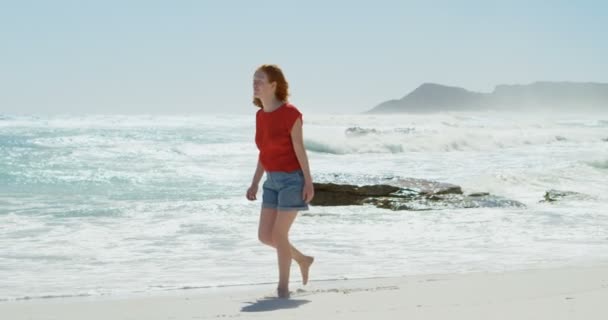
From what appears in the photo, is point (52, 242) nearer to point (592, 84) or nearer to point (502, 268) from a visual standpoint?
point (502, 268)

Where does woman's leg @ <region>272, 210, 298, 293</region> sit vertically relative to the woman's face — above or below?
below

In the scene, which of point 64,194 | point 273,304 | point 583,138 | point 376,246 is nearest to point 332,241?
point 376,246

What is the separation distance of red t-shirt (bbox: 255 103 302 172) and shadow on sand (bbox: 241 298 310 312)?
0.80 meters

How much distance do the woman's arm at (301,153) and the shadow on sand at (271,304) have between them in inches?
24.8

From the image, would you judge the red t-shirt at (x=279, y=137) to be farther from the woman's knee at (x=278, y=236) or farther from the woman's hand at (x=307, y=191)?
the woman's knee at (x=278, y=236)

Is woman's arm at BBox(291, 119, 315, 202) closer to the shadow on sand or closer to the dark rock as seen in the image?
the shadow on sand

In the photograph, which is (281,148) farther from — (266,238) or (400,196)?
(400,196)

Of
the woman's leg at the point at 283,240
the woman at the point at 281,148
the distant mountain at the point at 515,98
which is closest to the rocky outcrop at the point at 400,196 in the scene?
the woman's leg at the point at 283,240

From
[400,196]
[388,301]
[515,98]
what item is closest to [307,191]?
[388,301]

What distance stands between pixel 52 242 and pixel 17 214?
3.38 m

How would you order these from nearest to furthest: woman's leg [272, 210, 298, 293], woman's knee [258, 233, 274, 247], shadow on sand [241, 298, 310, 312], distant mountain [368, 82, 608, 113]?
shadow on sand [241, 298, 310, 312] < woman's leg [272, 210, 298, 293] < woman's knee [258, 233, 274, 247] < distant mountain [368, 82, 608, 113]

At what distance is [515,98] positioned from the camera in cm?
16738

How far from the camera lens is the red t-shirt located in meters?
5.14

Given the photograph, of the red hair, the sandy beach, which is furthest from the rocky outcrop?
the red hair
